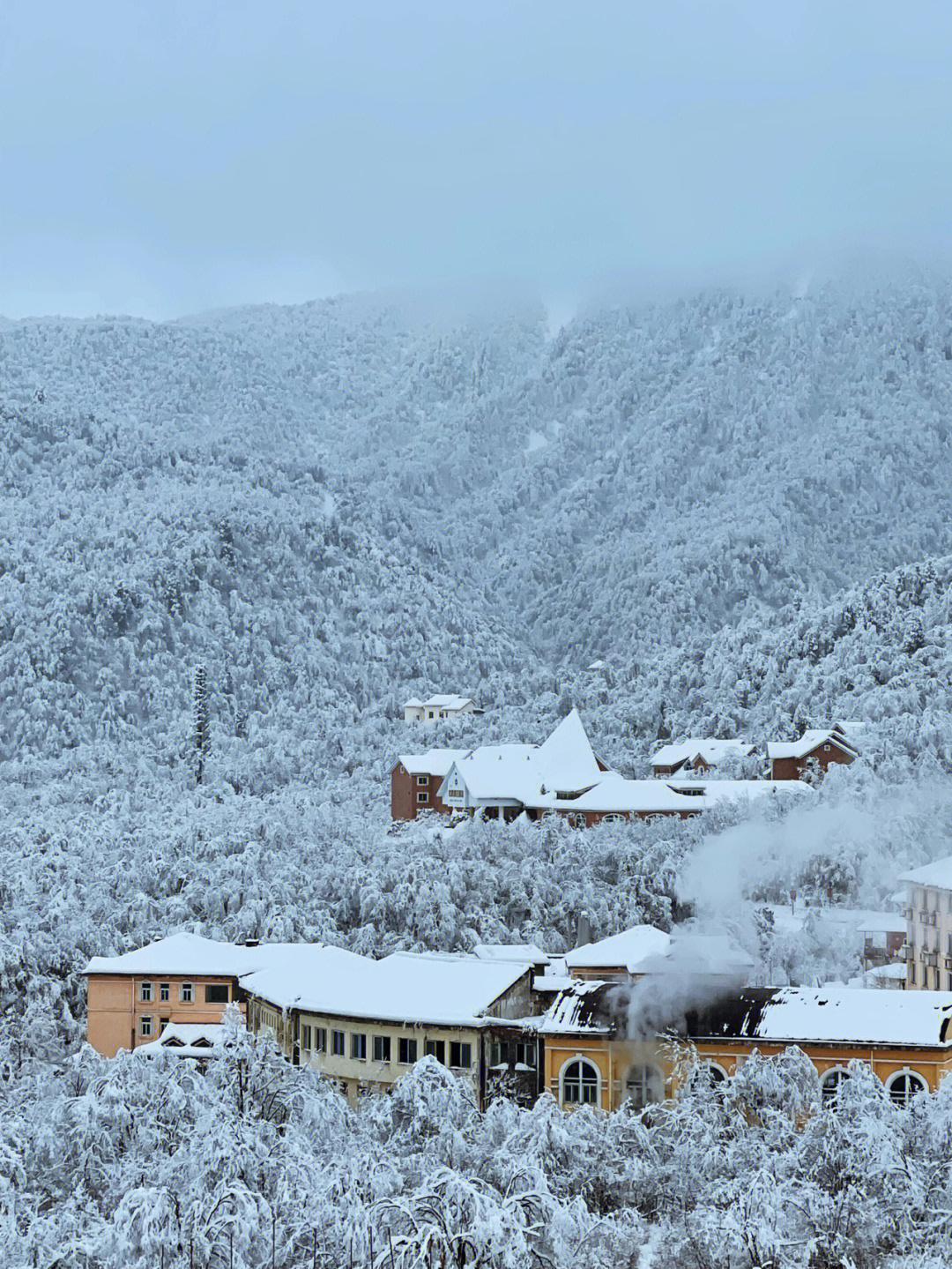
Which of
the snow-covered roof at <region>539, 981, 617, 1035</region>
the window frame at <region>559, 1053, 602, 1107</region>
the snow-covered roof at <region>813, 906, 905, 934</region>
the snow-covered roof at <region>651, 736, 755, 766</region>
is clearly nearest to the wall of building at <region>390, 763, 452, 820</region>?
the snow-covered roof at <region>651, 736, 755, 766</region>

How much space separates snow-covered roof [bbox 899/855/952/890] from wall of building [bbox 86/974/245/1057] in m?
23.1

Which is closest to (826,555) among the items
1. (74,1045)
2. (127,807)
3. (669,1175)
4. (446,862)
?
(127,807)

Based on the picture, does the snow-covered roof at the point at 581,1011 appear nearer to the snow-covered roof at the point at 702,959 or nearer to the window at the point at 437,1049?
the snow-covered roof at the point at 702,959

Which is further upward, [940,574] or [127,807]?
[940,574]

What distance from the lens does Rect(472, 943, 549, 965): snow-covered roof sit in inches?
2402

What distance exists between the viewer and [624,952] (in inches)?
2192

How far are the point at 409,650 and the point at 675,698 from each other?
50107 millimetres

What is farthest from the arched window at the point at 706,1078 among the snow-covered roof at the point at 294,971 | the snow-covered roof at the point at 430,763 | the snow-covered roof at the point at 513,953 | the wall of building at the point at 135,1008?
the snow-covered roof at the point at 430,763

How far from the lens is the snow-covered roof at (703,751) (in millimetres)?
100625

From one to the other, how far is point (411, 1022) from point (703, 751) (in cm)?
5227

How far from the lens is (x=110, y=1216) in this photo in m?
36.3

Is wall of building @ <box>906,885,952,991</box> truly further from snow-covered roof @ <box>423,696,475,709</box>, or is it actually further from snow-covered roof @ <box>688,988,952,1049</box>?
snow-covered roof @ <box>423,696,475,709</box>

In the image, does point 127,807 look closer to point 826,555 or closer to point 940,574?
point 940,574

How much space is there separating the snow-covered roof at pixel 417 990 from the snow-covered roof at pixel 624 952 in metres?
1.80
